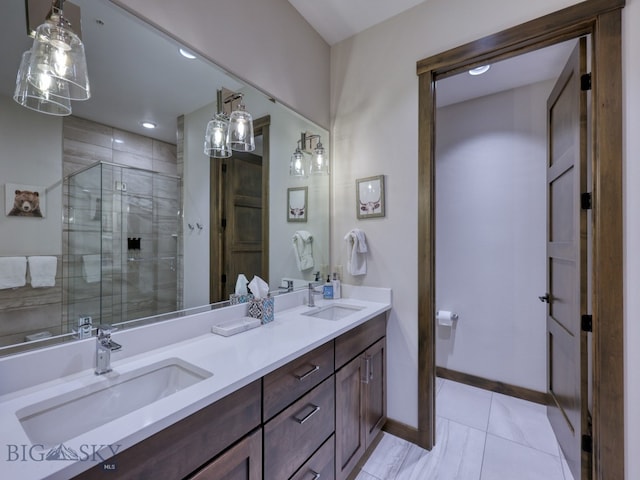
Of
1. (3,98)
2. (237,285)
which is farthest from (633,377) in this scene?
(3,98)

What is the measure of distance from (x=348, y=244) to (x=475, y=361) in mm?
1657

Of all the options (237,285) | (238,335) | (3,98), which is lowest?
(238,335)

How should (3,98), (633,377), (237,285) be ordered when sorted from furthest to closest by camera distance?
(237,285)
(633,377)
(3,98)

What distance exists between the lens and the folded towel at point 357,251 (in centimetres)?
205

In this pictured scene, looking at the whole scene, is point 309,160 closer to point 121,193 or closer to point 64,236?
point 121,193

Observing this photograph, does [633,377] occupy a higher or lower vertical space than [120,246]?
lower

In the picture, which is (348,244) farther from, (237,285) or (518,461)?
(518,461)

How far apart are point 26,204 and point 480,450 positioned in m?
2.59

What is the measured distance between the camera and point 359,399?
162 centimetres

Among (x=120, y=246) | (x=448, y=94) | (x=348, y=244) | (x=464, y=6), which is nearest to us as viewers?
(x=120, y=246)

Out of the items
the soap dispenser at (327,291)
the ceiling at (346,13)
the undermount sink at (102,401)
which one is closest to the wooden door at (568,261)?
the ceiling at (346,13)

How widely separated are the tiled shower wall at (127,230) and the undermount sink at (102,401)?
27 cm

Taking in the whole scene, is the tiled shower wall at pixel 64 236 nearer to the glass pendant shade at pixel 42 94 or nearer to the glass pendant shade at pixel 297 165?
the glass pendant shade at pixel 42 94

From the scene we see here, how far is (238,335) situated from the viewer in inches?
53.1
